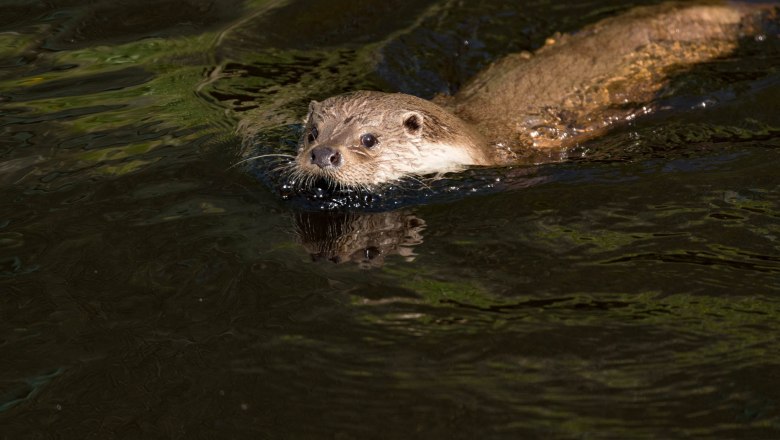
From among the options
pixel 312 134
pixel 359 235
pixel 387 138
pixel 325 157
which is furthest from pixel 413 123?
pixel 359 235

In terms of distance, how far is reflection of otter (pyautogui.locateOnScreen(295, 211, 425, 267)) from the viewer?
4.26 metres

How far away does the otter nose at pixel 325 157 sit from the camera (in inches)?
182

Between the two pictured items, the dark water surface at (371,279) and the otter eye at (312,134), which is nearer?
the dark water surface at (371,279)

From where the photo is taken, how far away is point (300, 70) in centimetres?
667

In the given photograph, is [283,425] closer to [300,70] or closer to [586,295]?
[586,295]

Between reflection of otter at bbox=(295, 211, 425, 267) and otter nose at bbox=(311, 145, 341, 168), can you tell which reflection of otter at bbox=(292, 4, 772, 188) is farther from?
reflection of otter at bbox=(295, 211, 425, 267)

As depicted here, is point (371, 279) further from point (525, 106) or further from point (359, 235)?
point (525, 106)

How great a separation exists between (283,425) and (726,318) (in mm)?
1593

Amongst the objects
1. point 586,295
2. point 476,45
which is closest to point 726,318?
point 586,295

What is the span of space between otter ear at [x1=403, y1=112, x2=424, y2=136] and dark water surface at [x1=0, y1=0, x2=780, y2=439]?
31 cm

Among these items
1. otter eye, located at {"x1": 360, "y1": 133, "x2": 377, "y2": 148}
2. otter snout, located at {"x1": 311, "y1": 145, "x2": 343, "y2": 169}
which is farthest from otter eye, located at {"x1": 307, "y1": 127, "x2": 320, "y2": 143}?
otter snout, located at {"x1": 311, "y1": 145, "x2": 343, "y2": 169}

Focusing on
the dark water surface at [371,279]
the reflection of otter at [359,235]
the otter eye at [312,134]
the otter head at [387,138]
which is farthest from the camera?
the otter eye at [312,134]

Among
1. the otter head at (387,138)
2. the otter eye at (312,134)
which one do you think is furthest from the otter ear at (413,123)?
the otter eye at (312,134)

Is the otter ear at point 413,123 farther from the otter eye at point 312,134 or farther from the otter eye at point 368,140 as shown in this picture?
the otter eye at point 312,134
